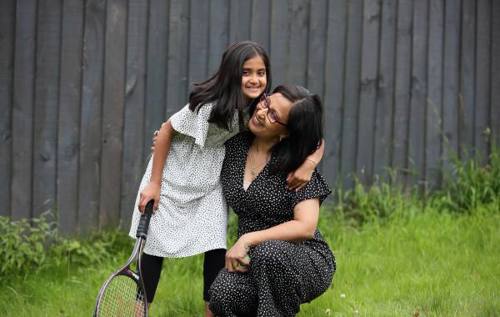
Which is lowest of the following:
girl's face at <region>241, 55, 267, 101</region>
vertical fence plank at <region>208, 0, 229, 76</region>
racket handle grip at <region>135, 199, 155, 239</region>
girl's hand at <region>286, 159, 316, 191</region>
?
racket handle grip at <region>135, 199, 155, 239</region>

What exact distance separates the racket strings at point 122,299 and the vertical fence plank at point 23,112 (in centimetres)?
198

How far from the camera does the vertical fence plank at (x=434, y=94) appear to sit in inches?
270

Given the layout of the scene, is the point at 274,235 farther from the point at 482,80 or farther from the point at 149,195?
the point at 482,80

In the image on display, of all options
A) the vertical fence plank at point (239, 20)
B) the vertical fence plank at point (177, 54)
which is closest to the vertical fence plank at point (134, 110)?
the vertical fence plank at point (177, 54)

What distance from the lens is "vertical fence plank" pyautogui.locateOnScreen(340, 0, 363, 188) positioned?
6723mm

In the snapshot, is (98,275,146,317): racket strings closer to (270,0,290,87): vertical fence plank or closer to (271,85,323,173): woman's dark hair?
(271,85,323,173): woman's dark hair

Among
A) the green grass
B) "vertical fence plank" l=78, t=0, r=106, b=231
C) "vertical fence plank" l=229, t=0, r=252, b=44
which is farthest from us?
"vertical fence plank" l=229, t=0, r=252, b=44

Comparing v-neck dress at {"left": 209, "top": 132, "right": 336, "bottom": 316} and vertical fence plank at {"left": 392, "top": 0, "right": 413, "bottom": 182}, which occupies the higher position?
vertical fence plank at {"left": 392, "top": 0, "right": 413, "bottom": 182}

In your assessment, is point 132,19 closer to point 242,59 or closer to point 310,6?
point 310,6

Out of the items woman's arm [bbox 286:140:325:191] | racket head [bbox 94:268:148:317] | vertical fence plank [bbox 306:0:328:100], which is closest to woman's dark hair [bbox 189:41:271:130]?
woman's arm [bbox 286:140:325:191]

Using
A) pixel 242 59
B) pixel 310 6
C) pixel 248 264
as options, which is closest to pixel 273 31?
pixel 310 6

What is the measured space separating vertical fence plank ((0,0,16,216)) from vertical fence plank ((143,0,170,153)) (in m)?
0.84

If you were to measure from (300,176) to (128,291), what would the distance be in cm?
91

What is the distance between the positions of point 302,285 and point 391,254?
1706mm
